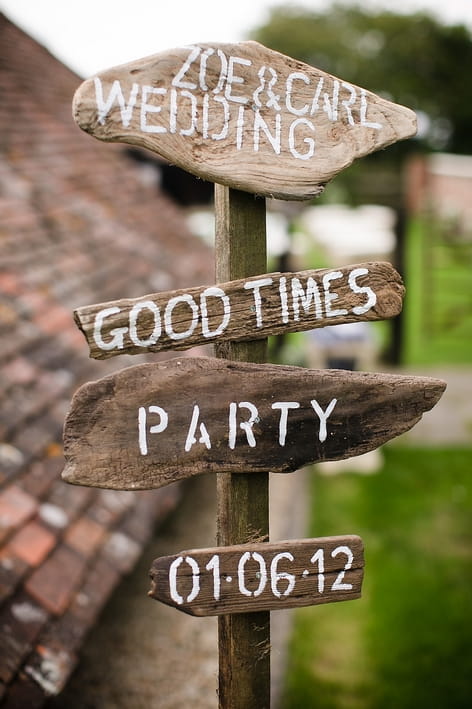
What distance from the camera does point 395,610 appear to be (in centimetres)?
458

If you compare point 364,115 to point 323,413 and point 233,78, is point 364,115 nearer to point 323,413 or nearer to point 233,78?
point 233,78

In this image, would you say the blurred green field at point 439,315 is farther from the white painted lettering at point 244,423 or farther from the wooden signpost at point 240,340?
the white painted lettering at point 244,423

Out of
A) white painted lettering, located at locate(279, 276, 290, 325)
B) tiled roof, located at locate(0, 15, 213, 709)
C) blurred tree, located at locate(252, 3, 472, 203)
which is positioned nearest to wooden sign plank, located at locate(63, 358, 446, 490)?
white painted lettering, located at locate(279, 276, 290, 325)

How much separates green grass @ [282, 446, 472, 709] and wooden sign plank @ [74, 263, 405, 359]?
291 centimetres

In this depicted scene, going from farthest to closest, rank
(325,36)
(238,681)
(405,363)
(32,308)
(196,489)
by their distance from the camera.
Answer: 1. (325,36)
2. (405,363)
3. (196,489)
4. (32,308)
5. (238,681)

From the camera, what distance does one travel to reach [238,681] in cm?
175

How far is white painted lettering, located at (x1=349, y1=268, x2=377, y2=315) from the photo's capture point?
1574mm

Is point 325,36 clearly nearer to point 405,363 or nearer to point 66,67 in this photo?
point 405,363

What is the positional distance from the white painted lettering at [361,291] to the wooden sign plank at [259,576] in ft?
2.05

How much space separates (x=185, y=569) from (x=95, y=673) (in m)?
2.04

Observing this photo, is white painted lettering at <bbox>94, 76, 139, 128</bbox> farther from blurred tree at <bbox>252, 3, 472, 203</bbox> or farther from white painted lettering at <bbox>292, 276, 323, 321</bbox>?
blurred tree at <bbox>252, 3, 472, 203</bbox>

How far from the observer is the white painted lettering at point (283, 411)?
63.3 inches

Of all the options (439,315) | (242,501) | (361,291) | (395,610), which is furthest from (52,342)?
(439,315)

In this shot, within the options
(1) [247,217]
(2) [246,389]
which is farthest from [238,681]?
(1) [247,217]
